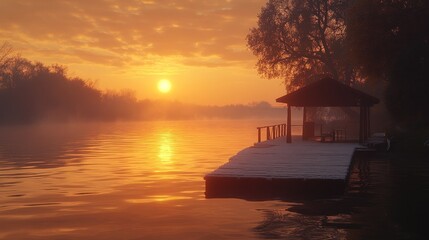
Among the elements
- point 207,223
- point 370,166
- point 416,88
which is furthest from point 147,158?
point 207,223

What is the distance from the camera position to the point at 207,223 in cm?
1306

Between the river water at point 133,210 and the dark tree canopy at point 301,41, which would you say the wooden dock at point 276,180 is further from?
the dark tree canopy at point 301,41

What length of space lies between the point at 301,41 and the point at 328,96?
18.5 m

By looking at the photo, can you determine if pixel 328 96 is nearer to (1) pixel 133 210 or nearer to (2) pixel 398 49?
(2) pixel 398 49

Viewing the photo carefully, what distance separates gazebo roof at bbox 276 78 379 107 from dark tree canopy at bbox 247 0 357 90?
15.7m

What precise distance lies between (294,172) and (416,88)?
14.0 m

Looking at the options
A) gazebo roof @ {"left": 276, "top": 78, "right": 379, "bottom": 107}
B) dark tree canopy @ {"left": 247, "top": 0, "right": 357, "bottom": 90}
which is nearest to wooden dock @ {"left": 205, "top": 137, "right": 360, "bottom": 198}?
gazebo roof @ {"left": 276, "top": 78, "right": 379, "bottom": 107}

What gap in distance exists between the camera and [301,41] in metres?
49.2

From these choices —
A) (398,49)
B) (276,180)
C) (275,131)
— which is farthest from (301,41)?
(276,180)

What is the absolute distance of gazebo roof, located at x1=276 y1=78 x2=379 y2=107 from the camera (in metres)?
31.1

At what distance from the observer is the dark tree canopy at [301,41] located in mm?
48281

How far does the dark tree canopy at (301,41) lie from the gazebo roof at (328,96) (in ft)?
51.4

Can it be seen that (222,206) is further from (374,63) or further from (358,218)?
(374,63)

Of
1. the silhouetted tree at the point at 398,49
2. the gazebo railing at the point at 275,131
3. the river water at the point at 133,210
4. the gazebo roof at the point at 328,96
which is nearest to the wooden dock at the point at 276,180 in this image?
the river water at the point at 133,210
